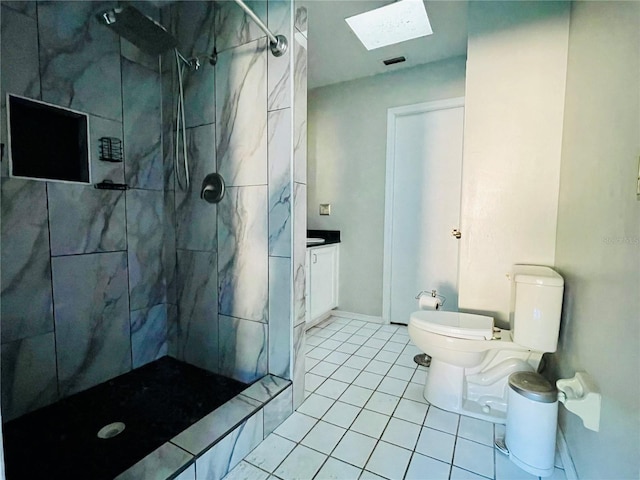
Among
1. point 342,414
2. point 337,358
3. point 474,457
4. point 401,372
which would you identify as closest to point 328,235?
point 337,358

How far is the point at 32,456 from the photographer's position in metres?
1.14

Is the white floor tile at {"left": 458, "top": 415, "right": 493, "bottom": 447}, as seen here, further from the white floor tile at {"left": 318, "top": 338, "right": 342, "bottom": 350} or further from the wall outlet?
the wall outlet

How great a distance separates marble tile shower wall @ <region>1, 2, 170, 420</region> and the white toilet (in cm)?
169

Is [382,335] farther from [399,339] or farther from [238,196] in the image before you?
[238,196]

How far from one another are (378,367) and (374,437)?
660 mm

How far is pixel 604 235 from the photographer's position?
988 mm

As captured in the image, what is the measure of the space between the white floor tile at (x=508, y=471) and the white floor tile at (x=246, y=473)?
93cm

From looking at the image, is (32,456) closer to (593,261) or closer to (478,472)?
(478,472)

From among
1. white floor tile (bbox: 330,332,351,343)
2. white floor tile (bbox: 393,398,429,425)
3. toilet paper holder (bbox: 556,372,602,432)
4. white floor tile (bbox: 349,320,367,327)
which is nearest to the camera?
toilet paper holder (bbox: 556,372,602,432)

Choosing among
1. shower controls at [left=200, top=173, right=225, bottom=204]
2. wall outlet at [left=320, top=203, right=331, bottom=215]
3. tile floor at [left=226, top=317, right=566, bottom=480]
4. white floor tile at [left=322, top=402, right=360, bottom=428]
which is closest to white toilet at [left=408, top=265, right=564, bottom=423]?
tile floor at [left=226, top=317, right=566, bottom=480]

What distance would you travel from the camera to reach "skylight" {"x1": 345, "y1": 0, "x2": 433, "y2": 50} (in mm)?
1711

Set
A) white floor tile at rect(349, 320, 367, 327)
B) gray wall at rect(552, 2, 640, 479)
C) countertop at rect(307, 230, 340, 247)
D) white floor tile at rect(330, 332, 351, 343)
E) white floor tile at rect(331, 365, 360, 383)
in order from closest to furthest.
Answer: gray wall at rect(552, 2, 640, 479) → white floor tile at rect(331, 365, 360, 383) → white floor tile at rect(330, 332, 351, 343) → white floor tile at rect(349, 320, 367, 327) → countertop at rect(307, 230, 340, 247)

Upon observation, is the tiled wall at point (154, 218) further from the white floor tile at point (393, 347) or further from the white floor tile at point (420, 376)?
the white floor tile at point (393, 347)

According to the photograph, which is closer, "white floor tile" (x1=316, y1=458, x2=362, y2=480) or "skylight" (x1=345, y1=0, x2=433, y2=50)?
"white floor tile" (x1=316, y1=458, x2=362, y2=480)
